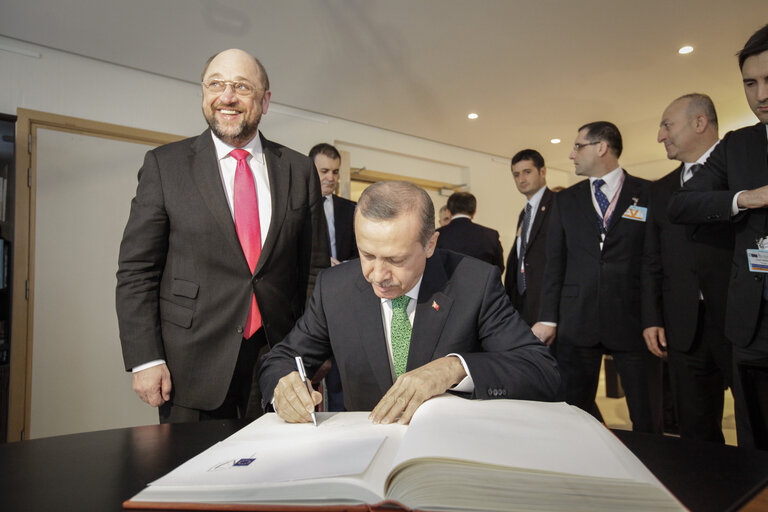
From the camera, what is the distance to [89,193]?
13.1ft

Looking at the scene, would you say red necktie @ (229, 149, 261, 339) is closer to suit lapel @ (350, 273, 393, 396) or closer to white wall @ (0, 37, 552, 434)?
suit lapel @ (350, 273, 393, 396)

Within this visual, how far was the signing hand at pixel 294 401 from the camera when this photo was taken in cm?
99

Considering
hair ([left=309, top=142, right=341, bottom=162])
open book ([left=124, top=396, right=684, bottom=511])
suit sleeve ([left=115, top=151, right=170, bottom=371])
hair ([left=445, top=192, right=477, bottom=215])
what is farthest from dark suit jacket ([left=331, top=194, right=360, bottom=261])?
open book ([left=124, top=396, right=684, bottom=511])

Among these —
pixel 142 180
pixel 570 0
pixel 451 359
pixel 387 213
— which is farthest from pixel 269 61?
pixel 451 359

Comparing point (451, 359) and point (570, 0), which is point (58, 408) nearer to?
point (451, 359)

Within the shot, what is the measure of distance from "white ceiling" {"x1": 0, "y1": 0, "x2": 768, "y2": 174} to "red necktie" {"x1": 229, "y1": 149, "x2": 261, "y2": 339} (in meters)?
2.00

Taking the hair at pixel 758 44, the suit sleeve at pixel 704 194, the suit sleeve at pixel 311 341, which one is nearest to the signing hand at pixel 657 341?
the suit sleeve at pixel 704 194

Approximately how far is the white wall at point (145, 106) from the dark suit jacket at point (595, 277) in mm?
3290

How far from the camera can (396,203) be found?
1220 millimetres

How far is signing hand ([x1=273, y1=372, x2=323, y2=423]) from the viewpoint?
99cm

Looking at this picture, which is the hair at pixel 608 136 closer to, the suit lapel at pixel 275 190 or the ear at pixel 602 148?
the ear at pixel 602 148

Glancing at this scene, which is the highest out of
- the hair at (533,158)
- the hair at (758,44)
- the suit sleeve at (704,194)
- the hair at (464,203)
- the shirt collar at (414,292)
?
the hair at (533,158)

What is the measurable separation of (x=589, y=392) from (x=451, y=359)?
1.76m

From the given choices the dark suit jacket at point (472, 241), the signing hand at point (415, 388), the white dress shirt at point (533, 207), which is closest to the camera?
the signing hand at point (415, 388)
